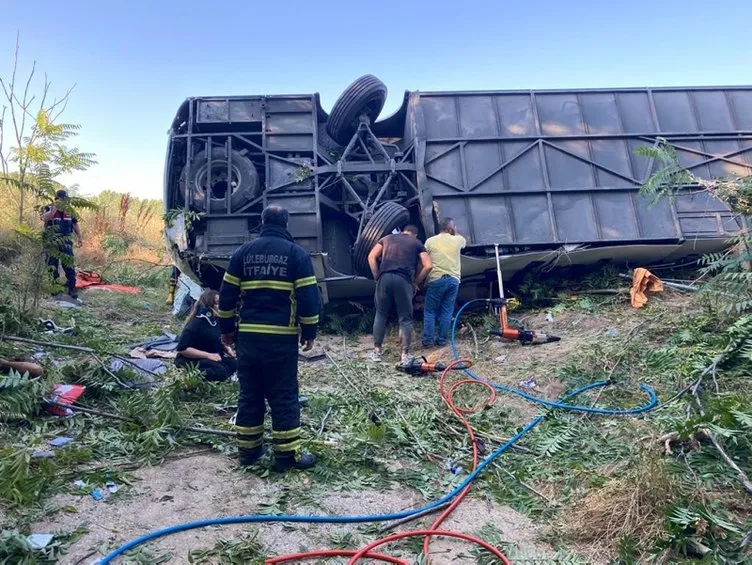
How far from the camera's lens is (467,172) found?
7.41 m

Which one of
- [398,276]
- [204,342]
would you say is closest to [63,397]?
[204,342]

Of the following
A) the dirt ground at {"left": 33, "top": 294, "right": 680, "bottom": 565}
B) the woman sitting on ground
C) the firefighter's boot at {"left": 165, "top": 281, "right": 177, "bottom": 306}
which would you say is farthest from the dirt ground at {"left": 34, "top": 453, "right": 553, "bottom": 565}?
the firefighter's boot at {"left": 165, "top": 281, "right": 177, "bottom": 306}

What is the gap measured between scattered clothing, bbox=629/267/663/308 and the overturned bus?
76cm

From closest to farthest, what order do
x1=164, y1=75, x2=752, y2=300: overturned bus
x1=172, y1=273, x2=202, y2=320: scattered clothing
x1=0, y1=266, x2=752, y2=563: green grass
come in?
x1=0, y1=266, x2=752, y2=563: green grass → x1=164, y1=75, x2=752, y2=300: overturned bus → x1=172, y1=273, x2=202, y2=320: scattered clothing

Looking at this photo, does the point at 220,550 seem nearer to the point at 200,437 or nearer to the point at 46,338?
the point at 200,437

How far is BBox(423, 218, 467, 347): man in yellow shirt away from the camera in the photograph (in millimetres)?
6359

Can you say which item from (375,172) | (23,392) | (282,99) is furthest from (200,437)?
(282,99)

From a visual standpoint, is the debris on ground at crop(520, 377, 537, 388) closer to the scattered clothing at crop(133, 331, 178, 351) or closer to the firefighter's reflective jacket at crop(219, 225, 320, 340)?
the firefighter's reflective jacket at crop(219, 225, 320, 340)

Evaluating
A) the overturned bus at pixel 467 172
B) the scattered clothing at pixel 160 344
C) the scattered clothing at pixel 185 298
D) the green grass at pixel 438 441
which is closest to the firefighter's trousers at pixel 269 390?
the green grass at pixel 438 441

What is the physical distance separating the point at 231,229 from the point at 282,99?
6.85 feet

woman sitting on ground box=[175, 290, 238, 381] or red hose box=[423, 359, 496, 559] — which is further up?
woman sitting on ground box=[175, 290, 238, 381]

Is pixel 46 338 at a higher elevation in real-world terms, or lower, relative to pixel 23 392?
higher

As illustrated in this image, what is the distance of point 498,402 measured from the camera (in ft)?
14.5

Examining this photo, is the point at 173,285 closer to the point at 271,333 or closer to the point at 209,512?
the point at 271,333
